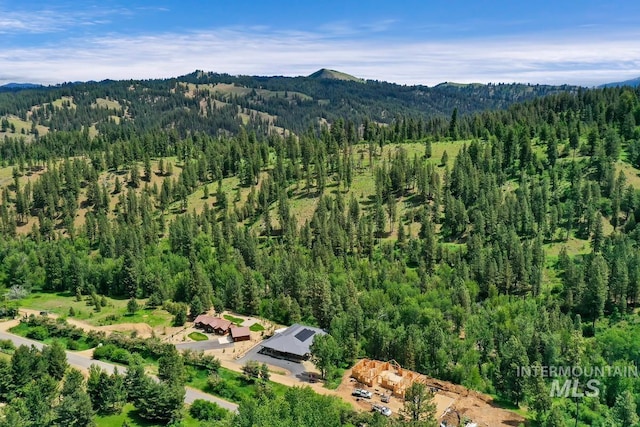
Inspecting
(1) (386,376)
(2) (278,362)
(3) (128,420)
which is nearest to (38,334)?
(3) (128,420)

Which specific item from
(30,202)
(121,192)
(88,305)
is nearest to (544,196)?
(88,305)

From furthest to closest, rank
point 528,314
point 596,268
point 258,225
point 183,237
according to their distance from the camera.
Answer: point 258,225 → point 183,237 → point 596,268 → point 528,314

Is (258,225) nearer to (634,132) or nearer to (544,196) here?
(544,196)

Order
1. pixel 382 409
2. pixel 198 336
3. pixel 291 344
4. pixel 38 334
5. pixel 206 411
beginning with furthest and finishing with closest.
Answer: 1. pixel 198 336
2. pixel 38 334
3. pixel 291 344
4. pixel 382 409
5. pixel 206 411

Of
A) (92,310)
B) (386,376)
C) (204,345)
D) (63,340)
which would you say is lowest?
(92,310)

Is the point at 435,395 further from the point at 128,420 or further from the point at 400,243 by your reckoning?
the point at 400,243

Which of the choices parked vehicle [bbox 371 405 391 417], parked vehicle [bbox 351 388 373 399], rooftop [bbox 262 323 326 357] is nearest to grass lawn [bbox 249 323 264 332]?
rooftop [bbox 262 323 326 357]

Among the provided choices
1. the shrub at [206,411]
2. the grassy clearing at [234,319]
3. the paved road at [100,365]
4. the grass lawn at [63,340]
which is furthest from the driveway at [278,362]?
the grass lawn at [63,340]
